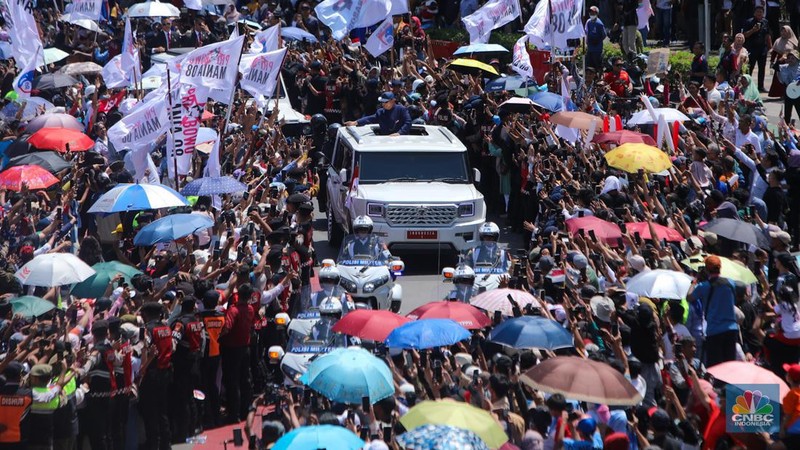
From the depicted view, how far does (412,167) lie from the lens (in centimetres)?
2038

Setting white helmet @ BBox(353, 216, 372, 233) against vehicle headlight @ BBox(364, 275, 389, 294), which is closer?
vehicle headlight @ BBox(364, 275, 389, 294)

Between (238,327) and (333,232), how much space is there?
23.8 ft

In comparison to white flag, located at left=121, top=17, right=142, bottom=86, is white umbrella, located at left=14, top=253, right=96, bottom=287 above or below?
below

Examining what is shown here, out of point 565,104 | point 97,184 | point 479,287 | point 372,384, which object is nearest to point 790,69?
point 565,104

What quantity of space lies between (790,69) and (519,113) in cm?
471

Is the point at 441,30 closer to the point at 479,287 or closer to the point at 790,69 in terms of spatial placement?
the point at 790,69

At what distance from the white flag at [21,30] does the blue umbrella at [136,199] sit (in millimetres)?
7681

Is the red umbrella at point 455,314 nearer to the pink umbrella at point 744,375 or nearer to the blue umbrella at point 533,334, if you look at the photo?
the blue umbrella at point 533,334

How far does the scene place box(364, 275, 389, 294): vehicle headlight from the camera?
16531 millimetres

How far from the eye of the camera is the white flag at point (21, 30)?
23188mm

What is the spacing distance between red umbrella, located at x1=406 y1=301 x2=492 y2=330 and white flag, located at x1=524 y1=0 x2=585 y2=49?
10424 millimetres

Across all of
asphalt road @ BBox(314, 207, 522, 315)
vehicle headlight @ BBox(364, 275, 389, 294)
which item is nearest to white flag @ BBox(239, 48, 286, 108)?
asphalt road @ BBox(314, 207, 522, 315)

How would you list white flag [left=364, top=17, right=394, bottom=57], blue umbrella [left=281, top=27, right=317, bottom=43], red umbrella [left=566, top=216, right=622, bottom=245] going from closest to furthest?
red umbrella [left=566, top=216, right=622, bottom=245], white flag [left=364, top=17, right=394, bottom=57], blue umbrella [left=281, top=27, right=317, bottom=43]

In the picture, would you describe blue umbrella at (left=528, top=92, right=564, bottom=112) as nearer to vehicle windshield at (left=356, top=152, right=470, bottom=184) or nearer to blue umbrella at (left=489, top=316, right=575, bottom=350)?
vehicle windshield at (left=356, top=152, right=470, bottom=184)
